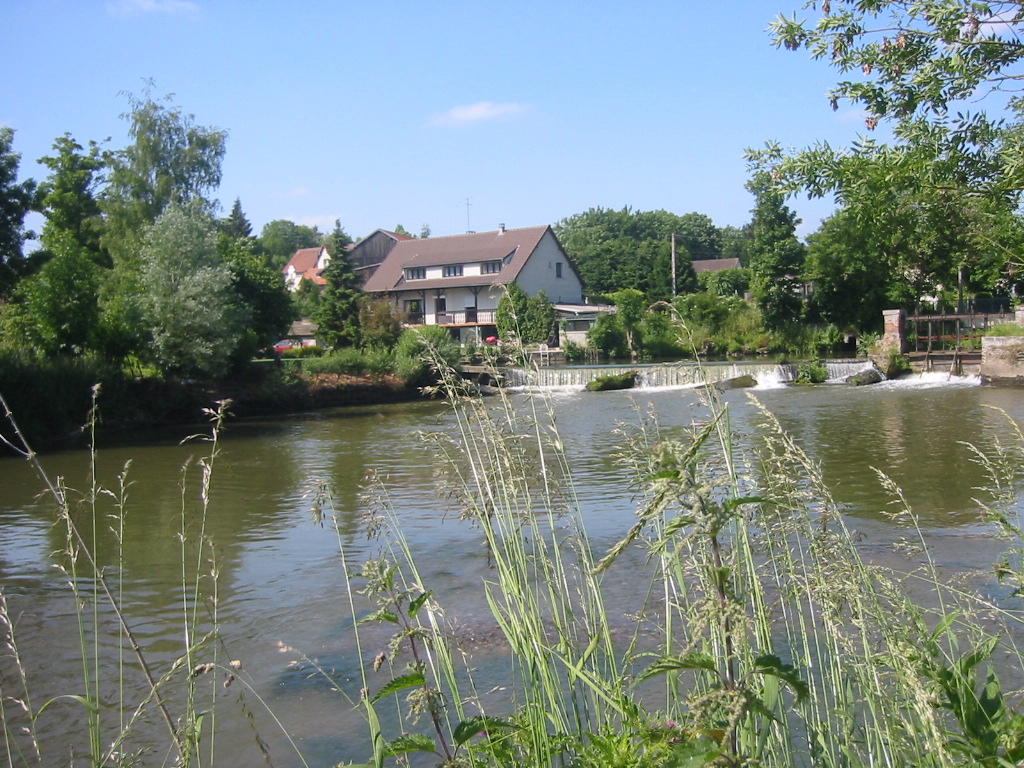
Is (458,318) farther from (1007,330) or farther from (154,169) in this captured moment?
(1007,330)

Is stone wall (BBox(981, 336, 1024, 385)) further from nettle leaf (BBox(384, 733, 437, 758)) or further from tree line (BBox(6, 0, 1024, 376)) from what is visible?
nettle leaf (BBox(384, 733, 437, 758))

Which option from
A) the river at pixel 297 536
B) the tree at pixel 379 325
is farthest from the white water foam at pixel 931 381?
the tree at pixel 379 325

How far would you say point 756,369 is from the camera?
98.6 ft

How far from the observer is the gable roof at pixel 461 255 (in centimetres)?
4941

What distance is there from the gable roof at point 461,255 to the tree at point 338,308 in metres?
11.7

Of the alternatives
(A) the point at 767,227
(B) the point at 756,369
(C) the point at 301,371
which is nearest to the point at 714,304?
(A) the point at 767,227

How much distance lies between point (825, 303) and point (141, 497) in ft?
109

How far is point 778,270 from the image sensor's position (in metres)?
39.1

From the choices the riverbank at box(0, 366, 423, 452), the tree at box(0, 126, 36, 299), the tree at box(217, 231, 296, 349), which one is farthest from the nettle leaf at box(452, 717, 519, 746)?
the tree at box(217, 231, 296, 349)

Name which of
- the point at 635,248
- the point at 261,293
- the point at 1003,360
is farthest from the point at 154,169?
the point at 635,248

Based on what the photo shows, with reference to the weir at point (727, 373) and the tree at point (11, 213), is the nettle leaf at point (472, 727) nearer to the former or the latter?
the tree at point (11, 213)

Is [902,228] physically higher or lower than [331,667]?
higher

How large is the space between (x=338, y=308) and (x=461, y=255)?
16.4m

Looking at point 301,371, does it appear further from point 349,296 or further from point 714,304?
point 714,304
